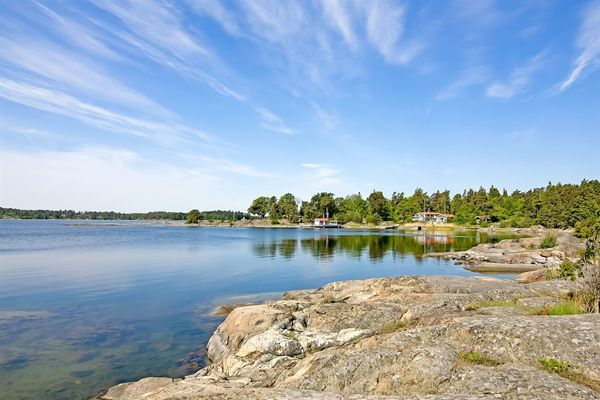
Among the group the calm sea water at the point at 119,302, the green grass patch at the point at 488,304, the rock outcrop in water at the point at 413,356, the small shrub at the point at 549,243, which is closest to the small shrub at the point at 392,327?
the rock outcrop in water at the point at 413,356

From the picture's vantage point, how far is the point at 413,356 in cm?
1034

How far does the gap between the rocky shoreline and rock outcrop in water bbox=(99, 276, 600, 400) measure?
0.03 metres

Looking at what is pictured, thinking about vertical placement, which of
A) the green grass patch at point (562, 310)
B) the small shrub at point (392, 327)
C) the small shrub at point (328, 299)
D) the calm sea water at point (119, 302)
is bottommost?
the calm sea water at point (119, 302)

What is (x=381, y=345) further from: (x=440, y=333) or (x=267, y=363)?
(x=267, y=363)

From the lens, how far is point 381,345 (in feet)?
38.3

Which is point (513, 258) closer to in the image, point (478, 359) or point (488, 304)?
point (488, 304)

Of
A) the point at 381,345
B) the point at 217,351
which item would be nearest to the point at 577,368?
the point at 381,345

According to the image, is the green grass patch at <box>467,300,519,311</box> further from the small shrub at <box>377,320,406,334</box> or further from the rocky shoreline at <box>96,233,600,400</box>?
the small shrub at <box>377,320,406,334</box>

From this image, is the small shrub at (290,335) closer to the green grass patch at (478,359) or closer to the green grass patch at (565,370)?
the green grass patch at (478,359)

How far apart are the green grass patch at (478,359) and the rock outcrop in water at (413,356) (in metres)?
0.03

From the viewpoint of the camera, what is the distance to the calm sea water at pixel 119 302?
18.0 metres

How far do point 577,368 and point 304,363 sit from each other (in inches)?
301

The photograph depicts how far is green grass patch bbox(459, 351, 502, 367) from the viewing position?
966 cm

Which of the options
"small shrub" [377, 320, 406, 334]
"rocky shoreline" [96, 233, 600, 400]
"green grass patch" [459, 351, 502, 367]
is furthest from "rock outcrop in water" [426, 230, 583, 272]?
"green grass patch" [459, 351, 502, 367]
